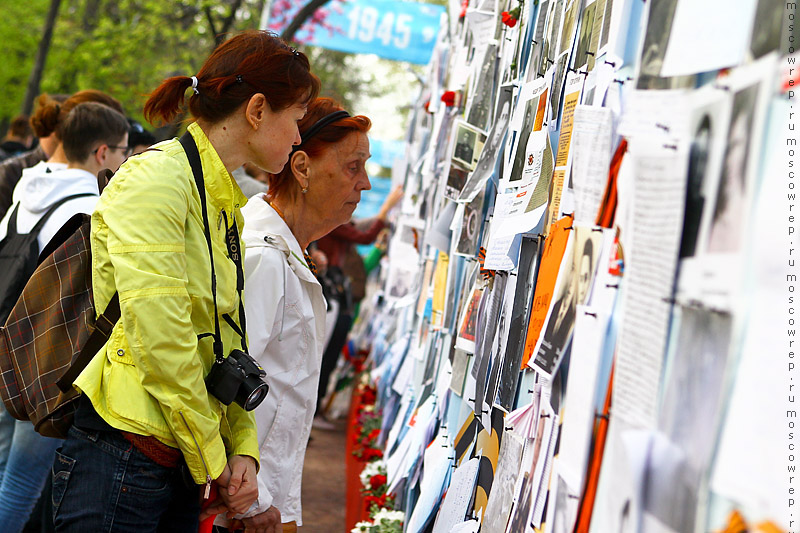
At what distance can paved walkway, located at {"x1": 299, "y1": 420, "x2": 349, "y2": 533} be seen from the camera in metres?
5.53

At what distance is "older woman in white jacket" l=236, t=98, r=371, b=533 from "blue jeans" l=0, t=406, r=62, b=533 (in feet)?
4.24

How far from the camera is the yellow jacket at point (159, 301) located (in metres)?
1.95

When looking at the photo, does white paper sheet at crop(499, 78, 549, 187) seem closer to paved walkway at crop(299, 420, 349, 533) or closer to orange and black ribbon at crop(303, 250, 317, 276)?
orange and black ribbon at crop(303, 250, 317, 276)

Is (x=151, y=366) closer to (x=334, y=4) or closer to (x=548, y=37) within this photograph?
(x=548, y=37)

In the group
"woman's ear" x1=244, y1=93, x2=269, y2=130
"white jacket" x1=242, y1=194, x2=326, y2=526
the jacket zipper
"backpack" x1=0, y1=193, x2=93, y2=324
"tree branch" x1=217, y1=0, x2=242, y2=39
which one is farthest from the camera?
"tree branch" x1=217, y1=0, x2=242, y2=39

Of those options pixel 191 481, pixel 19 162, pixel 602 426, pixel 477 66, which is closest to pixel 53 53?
pixel 19 162

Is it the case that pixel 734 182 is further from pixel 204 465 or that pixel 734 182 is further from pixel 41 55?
pixel 41 55

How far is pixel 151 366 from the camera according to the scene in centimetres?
196

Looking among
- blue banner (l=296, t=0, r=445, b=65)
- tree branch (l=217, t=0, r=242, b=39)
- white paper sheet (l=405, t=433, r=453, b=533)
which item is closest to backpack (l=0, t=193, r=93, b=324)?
white paper sheet (l=405, t=433, r=453, b=533)

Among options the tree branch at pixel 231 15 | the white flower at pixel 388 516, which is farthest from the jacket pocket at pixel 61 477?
the tree branch at pixel 231 15

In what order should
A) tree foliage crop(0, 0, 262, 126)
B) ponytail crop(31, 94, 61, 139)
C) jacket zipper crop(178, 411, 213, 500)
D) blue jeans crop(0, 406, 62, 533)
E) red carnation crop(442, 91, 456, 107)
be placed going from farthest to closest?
tree foliage crop(0, 0, 262, 126) → ponytail crop(31, 94, 61, 139) → red carnation crop(442, 91, 456, 107) → blue jeans crop(0, 406, 62, 533) → jacket zipper crop(178, 411, 213, 500)

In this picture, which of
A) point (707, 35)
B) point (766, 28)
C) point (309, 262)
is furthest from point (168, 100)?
point (766, 28)

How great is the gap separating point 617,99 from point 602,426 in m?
0.55

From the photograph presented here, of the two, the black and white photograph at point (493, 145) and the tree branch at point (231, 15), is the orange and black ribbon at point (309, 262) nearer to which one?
the black and white photograph at point (493, 145)
